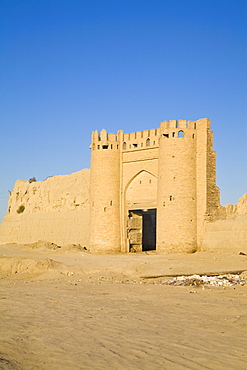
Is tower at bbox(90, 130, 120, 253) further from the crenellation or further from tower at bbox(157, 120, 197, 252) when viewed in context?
the crenellation

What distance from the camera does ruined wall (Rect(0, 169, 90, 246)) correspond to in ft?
115

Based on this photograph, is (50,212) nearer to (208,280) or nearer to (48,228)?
(48,228)

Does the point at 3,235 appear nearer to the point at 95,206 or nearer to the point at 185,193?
the point at 95,206

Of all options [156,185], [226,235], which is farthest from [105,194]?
[226,235]

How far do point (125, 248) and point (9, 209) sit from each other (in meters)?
23.2

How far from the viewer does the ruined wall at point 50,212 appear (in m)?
35.0

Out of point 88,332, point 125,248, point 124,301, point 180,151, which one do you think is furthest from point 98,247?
point 88,332

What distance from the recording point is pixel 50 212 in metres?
39.6

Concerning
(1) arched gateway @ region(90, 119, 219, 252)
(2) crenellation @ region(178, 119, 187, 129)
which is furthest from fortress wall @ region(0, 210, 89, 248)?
(2) crenellation @ region(178, 119, 187, 129)

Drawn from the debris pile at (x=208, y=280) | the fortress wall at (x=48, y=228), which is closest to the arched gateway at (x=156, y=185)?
the fortress wall at (x=48, y=228)

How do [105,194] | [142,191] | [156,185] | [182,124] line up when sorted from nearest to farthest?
[182,124], [156,185], [142,191], [105,194]

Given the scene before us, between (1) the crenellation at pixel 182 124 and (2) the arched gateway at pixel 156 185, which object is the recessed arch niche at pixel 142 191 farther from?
(1) the crenellation at pixel 182 124

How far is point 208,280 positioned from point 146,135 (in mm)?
15554

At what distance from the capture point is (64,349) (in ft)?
22.4
